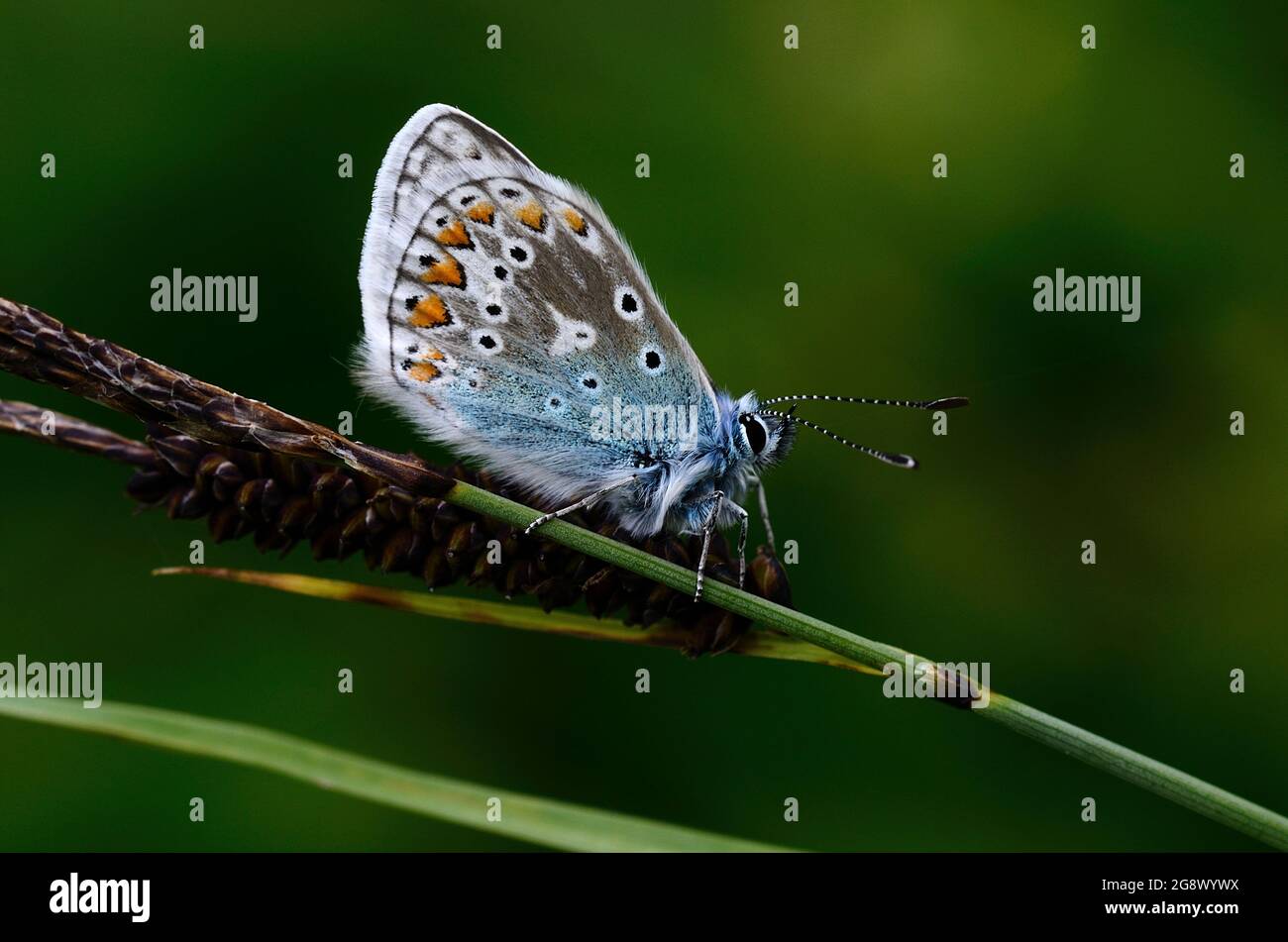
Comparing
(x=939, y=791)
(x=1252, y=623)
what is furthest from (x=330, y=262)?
(x=1252, y=623)

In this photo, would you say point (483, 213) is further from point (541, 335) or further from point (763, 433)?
point (763, 433)

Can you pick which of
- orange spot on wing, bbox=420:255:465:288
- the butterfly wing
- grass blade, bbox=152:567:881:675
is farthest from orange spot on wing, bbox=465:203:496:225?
grass blade, bbox=152:567:881:675

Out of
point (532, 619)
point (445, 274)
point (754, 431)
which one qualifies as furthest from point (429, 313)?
point (532, 619)

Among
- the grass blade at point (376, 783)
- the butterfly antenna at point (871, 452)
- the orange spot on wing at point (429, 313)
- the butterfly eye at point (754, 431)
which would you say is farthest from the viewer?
the orange spot on wing at point (429, 313)

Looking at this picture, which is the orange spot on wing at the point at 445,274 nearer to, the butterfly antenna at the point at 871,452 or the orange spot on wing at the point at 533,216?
the orange spot on wing at the point at 533,216

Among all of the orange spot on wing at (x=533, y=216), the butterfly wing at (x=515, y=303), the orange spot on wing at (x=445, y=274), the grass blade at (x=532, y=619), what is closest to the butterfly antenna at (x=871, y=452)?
the butterfly wing at (x=515, y=303)

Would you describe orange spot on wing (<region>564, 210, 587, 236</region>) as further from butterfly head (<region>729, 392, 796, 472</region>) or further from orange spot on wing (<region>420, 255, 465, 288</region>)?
butterfly head (<region>729, 392, 796, 472</region>)

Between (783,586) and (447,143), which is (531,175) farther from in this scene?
(783,586)
